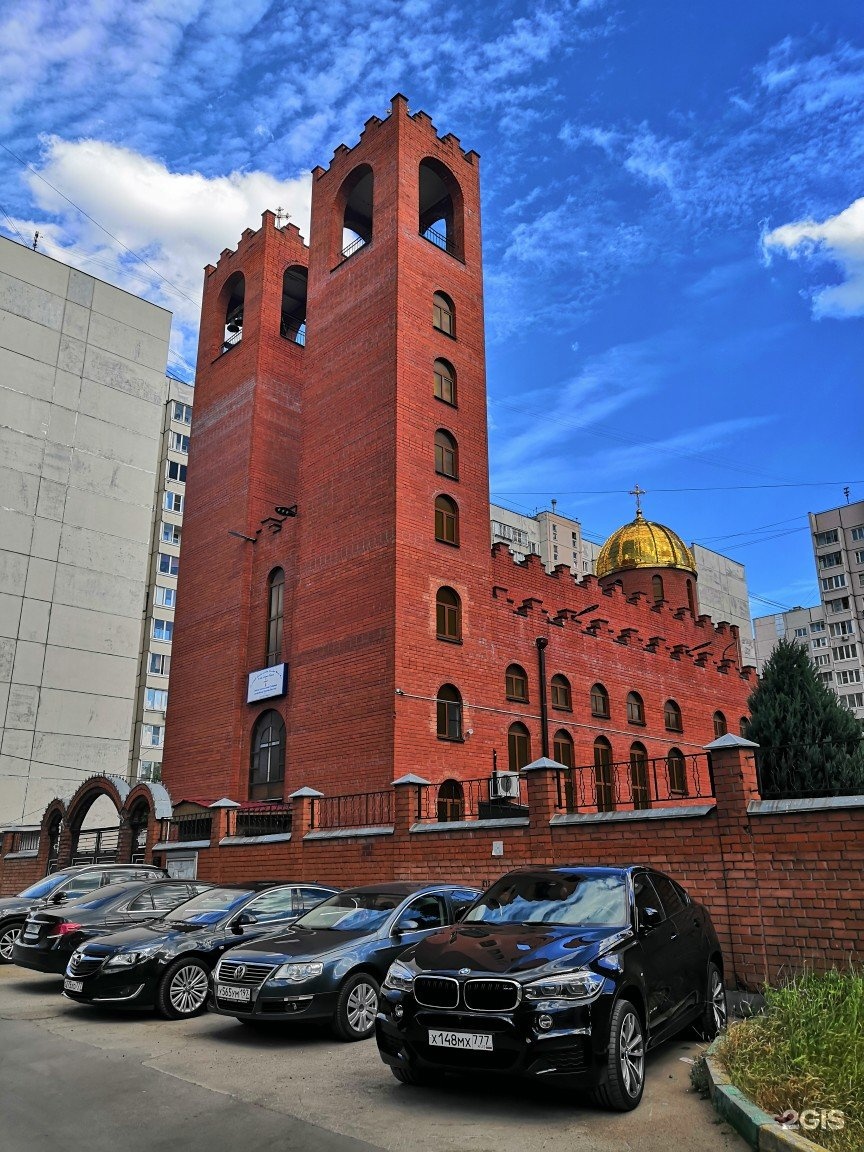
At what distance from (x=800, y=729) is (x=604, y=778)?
8.30 metres

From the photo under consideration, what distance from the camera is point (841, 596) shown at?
7631 cm

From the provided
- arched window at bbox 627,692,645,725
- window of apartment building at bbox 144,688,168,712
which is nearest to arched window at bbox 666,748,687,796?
arched window at bbox 627,692,645,725

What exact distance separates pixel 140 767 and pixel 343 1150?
5330 centimetres

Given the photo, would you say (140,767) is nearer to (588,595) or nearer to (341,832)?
(588,595)

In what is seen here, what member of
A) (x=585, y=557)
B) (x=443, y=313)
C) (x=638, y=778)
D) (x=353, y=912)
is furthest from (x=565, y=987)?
(x=585, y=557)

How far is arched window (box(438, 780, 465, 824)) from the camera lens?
2076 cm

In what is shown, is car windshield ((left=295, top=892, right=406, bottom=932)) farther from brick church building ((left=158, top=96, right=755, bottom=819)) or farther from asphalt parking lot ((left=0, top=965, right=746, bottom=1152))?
brick church building ((left=158, top=96, right=755, bottom=819))

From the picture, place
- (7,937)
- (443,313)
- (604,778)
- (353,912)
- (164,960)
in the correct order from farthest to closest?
1. (604,778)
2. (443,313)
3. (7,937)
4. (164,960)
5. (353,912)

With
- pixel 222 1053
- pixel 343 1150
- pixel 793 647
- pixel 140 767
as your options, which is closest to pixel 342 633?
pixel 793 647

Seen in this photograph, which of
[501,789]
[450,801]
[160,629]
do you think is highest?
[160,629]

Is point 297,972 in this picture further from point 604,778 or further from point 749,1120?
point 604,778

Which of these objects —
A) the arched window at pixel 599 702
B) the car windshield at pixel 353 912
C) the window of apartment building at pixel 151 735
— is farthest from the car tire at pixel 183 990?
the window of apartment building at pixel 151 735

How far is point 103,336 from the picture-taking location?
47.2 m

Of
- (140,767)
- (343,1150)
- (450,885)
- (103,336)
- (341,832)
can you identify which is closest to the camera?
(343,1150)
